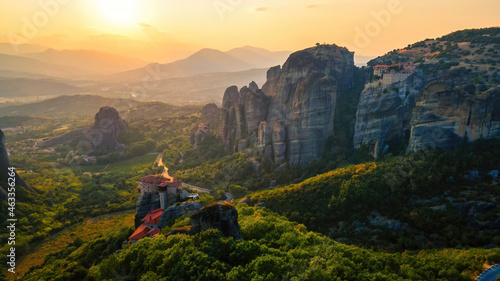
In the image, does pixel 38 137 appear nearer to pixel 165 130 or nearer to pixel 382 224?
pixel 165 130

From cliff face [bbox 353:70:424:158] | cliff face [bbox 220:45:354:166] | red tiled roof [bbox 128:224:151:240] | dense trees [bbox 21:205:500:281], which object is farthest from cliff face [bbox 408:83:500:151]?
red tiled roof [bbox 128:224:151:240]

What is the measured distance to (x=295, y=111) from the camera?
62094mm

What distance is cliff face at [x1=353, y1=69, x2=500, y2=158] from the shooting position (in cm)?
3625

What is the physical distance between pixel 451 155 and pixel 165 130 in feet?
335

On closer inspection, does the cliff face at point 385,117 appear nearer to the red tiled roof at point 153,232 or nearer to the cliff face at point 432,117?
the cliff face at point 432,117

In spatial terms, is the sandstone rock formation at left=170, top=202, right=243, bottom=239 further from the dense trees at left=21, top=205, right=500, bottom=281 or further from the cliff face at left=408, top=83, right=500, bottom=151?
the cliff face at left=408, top=83, right=500, bottom=151

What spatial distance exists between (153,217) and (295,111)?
117ft

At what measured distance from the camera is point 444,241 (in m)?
29.1

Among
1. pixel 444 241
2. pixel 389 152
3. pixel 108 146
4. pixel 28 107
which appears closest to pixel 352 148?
pixel 389 152

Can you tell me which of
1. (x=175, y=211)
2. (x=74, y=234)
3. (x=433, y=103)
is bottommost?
(x=74, y=234)

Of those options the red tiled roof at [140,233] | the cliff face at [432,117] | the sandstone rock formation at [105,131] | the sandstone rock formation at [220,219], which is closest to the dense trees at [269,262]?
the sandstone rock formation at [220,219]

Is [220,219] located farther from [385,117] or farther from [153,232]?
[385,117]

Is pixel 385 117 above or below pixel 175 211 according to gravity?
above

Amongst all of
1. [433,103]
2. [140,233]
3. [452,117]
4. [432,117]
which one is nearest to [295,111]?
[433,103]
